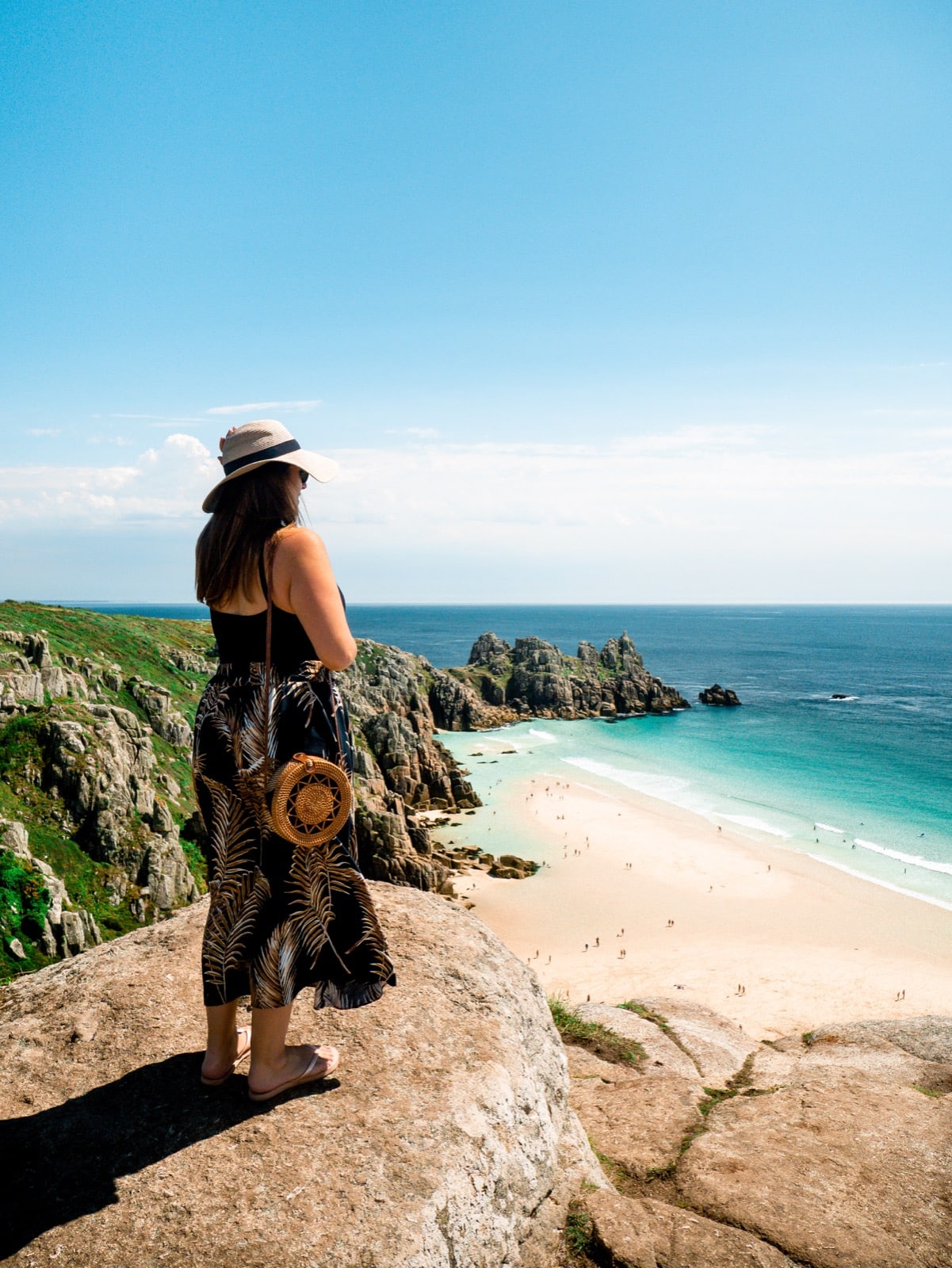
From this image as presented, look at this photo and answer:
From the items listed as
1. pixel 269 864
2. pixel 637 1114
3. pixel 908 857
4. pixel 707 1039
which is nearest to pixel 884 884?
pixel 908 857

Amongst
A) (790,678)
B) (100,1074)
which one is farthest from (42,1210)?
(790,678)

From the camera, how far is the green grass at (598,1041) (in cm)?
1042

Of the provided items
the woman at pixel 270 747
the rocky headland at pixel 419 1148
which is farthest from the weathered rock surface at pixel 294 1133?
the woman at pixel 270 747

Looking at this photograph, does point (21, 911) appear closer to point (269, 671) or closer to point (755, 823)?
point (269, 671)

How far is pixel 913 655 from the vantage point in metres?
141

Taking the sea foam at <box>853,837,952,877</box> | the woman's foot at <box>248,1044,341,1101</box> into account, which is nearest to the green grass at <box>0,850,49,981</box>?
the woman's foot at <box>248,1044,341,1101</box>

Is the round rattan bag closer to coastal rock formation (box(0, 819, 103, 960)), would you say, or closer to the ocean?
coastal rock formation (box(0, 819, 103, 960))

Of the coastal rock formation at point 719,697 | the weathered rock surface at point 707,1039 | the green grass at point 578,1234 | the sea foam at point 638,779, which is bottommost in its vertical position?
the sea foam at point 638,779

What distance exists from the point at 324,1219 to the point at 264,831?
1956 mm

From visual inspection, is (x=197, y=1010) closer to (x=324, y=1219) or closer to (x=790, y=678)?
(x=324, y=1219)

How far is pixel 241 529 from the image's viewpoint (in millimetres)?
3910

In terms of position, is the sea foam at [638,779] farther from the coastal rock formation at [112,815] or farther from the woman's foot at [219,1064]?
the woman's foot at [219,1064]

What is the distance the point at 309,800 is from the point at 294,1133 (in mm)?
1998

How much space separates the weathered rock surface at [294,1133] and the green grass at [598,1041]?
4.98 m
